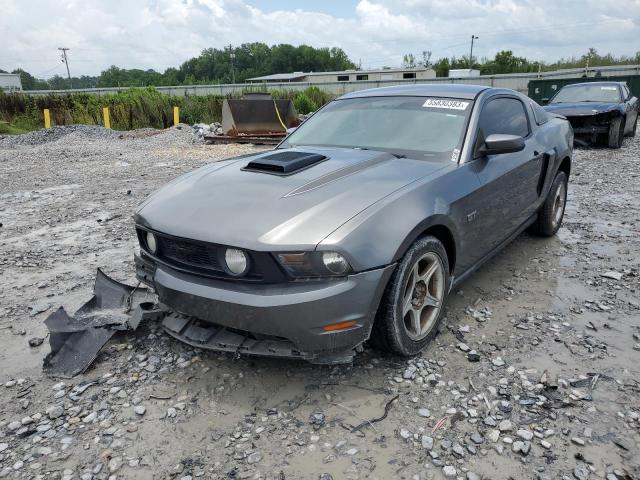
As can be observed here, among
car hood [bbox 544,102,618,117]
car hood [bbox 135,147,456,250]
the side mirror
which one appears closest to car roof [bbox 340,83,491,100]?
the side mirror

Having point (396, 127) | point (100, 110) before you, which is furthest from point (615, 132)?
point (100, 110)

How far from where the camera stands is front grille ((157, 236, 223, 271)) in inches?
98.4

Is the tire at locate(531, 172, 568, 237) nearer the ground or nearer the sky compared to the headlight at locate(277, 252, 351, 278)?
nearer the ground

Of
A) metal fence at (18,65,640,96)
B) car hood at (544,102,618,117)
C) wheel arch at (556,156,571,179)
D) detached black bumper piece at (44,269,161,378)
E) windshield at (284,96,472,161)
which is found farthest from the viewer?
metal fence at (18,65,640,96)

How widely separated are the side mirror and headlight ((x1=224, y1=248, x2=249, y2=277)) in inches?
74.9

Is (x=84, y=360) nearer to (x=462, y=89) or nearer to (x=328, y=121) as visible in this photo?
(x=328, y=121)

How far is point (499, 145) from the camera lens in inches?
129

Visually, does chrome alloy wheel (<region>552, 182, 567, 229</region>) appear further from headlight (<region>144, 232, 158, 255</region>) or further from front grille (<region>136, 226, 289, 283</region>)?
headlight (<region>144, 232, 158, 255</region>)

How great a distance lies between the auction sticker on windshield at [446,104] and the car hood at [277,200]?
0.67 m

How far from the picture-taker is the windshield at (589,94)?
11188 millimetres

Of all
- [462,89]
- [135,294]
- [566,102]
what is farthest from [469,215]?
[566,102]

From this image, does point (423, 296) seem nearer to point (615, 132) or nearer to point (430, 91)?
point (430, 91)

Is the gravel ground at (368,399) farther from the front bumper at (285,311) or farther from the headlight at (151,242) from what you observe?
the headlight at (151,242)

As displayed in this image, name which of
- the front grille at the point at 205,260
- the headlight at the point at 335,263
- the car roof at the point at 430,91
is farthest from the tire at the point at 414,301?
the car roof at the point at 430,91
